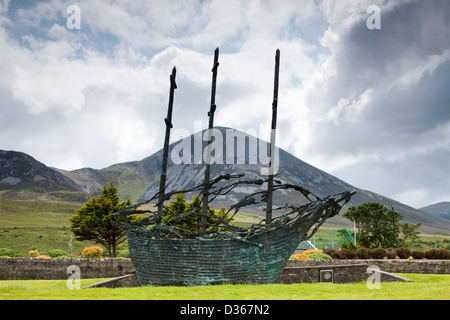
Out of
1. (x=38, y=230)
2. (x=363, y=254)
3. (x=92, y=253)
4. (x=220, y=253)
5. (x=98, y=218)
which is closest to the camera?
(x=220, y=253)

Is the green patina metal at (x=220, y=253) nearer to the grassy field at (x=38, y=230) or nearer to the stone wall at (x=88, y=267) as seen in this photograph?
the stone wall at (x=88, y=267)

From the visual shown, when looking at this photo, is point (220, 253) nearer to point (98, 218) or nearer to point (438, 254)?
point (98, 218)

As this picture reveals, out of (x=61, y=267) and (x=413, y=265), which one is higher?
(x=413, y=265)

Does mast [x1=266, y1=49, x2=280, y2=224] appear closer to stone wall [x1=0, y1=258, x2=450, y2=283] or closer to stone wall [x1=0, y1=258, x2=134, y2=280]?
stone wall [x1=0, y1=258, x2=450, y2=283]

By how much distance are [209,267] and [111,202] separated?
2411 cm

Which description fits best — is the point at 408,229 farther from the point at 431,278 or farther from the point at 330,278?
the point at 330,278

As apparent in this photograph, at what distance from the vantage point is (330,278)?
1925cm

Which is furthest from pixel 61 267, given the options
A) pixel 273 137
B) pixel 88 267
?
pixel 273 137

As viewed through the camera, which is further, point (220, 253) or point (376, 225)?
point (376, 225)

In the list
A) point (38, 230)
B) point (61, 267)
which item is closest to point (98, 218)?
point (61, 267)

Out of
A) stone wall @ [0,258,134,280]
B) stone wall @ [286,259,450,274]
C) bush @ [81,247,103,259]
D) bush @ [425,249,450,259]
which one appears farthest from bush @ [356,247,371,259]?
bush @ [81,247,103,259]

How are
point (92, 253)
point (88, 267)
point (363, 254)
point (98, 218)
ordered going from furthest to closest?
point (92, 253) < point (98, 218) < point (363, 254) < point (88, 267)

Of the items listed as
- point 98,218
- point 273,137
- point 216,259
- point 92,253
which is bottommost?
point 92,253
